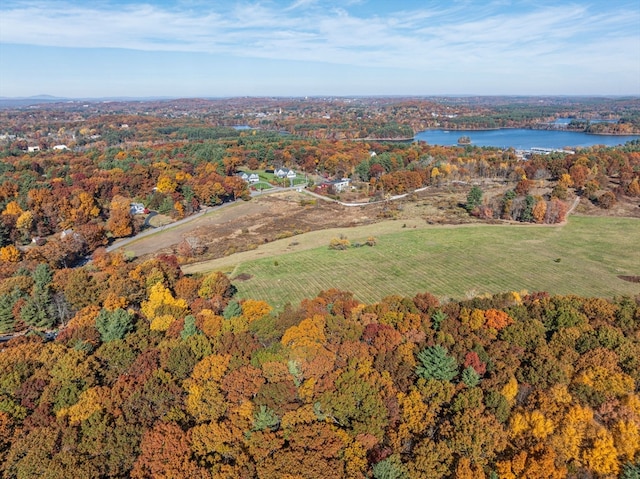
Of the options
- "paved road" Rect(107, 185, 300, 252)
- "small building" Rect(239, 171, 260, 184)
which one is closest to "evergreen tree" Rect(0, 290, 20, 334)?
"paved road" Rect(107, 185, 300, 252)

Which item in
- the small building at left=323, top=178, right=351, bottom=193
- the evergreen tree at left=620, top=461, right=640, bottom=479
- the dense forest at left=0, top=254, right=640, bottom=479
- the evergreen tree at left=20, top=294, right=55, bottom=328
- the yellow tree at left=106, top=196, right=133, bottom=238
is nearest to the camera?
the evergreen tree at left=620, top=461, right=640, bottom=479

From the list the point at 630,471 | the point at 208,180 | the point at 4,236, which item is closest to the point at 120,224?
the point at 4,236

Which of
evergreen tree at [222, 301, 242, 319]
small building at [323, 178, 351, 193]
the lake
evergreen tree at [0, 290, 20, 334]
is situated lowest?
evergreen tree at [0, 290, 20, 334]

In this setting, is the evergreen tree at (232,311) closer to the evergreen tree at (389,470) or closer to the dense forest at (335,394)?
the dense forest at (335,394)

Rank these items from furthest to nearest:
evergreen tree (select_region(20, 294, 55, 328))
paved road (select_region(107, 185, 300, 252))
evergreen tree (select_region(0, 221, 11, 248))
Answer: paved road (select_region(107, 185, 300, 252)), evergreen tree (select_region(0, 221, 11, 248)), evergreen tree (select_region(20, 294, 55, 328))

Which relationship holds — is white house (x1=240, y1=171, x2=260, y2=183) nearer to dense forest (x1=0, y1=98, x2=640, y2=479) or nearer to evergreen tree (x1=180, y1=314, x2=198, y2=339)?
dense forest (x1=0, y1=98, x2=640, y2=479)

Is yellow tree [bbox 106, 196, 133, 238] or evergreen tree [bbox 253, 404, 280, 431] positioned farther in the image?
yellow tree [bbox 106, 196, 133, 238]

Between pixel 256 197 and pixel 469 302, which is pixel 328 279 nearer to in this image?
pixel 469 302
